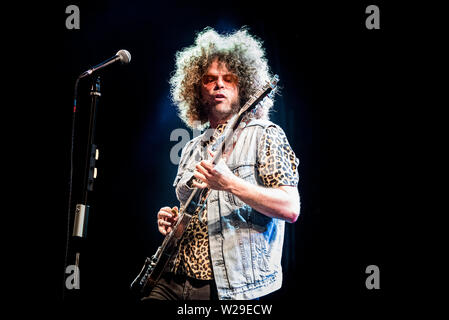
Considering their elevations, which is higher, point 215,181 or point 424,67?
point 424,67

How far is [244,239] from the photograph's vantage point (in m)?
1.97

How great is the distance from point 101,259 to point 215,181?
1.83 metres

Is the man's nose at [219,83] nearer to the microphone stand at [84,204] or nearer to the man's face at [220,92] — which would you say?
the man's face at [220,92]

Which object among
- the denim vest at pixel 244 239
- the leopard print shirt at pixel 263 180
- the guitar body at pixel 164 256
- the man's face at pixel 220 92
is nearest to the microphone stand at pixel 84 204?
the guitar body at pixel 164 256

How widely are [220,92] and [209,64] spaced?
470 millimetres

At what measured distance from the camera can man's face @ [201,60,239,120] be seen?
96.2 inches

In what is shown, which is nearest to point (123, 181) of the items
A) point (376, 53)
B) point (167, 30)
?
point (167, 30)

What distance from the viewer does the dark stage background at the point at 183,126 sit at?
112 inches

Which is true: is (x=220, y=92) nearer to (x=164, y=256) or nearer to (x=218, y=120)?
(x=218, y=120)

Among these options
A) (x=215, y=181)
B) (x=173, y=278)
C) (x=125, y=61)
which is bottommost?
(x=173, y=278)

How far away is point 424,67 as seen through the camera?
9.24 ft
